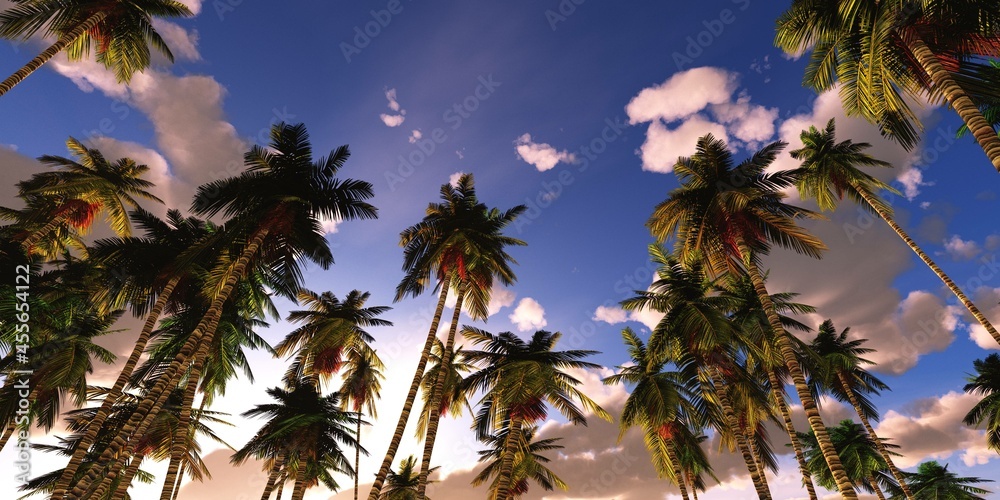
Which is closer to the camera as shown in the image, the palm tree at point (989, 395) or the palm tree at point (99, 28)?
the palm tree at point (99, 28)

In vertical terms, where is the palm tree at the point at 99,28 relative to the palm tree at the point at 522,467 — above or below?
above

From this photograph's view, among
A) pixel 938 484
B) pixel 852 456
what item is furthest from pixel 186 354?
pixel 938 484

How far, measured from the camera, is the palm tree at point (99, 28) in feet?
48.3

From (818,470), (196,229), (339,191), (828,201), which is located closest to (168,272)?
(196,229)

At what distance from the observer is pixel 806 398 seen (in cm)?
1434

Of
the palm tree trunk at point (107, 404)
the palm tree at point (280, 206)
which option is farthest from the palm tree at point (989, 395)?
the palm tree trunk at point (107, 404)

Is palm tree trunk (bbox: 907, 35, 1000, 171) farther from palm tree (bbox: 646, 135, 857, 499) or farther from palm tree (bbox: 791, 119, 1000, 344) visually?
palm tree (bbox: 791, 119, 1000, 344)

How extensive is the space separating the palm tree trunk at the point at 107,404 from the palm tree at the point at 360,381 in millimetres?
15245

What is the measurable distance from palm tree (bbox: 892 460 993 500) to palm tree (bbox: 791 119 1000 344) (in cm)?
3490

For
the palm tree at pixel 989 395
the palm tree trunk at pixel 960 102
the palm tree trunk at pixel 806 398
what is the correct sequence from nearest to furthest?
the palm tree trunk at pixel 960 102 → the palm tree trunk at pixel 806 398 → the palm tree at pixel 989 395

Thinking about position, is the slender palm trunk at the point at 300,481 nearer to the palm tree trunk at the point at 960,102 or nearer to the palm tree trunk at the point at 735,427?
the palm tree trunk at the point at 735,427

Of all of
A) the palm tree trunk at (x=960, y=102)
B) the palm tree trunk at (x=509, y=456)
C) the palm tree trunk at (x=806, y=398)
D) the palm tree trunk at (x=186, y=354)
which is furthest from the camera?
the palm tree trunk at (x=509, y=456)

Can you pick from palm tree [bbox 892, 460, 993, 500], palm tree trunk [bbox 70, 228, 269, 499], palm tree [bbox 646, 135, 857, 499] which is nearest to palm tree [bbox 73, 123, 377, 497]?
palm tree trunk [bbox 70, 228, 269, 499]

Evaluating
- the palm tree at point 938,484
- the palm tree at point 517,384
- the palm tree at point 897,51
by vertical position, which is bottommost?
the palm tree at point 938,484
